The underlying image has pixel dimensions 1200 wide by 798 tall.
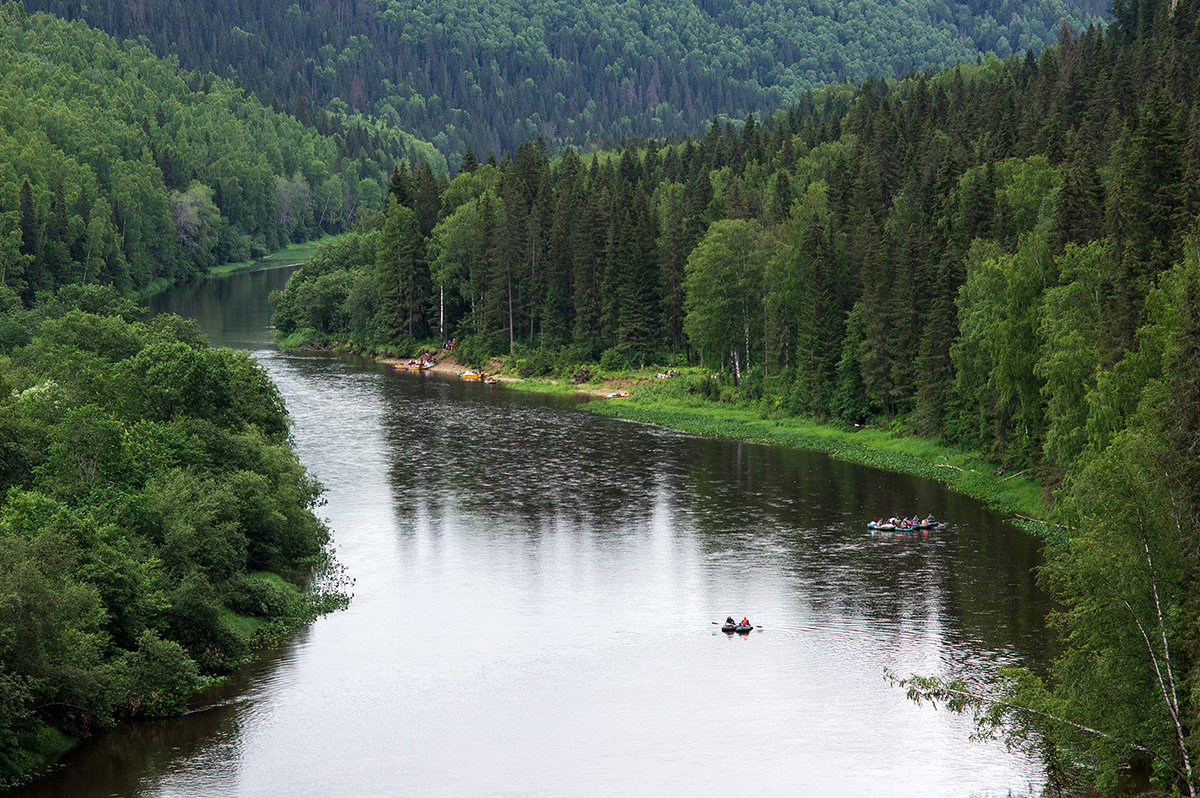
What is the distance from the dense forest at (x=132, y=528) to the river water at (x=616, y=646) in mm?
2069

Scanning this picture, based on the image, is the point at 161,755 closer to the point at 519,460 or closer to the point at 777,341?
the point at 519,460

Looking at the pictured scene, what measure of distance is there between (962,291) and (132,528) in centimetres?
6183

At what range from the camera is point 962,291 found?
3588 inches

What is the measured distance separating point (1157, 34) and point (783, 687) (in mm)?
121465

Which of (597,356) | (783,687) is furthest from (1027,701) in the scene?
(597,356)

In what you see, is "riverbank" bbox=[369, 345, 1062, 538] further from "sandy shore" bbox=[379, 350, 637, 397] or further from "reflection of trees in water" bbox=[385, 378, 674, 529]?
"reflection of trees in water" bbox=[385, 378, 674, 529]

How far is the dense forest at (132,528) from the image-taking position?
43969mm

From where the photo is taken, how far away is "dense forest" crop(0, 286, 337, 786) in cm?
4397

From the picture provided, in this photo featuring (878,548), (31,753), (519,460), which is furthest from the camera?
(519,460)

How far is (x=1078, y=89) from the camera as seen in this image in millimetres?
135000

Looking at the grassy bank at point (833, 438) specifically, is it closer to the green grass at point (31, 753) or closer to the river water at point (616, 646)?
the river water at point (616, 646)

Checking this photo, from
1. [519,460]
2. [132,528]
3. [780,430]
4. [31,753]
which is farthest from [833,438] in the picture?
[31,753]

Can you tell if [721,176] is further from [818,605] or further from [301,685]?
[301,685]

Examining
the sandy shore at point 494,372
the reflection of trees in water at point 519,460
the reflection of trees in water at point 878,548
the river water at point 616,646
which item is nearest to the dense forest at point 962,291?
the sandy shore at point 494,372
